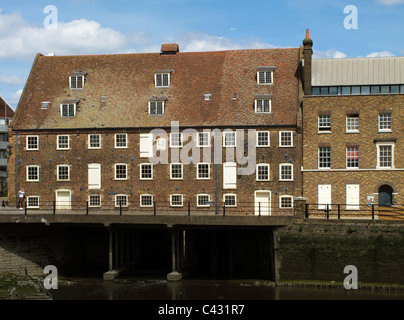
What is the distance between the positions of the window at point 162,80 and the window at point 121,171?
22.5 feet

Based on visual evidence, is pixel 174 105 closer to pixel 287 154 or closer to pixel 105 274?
pixel 287 154

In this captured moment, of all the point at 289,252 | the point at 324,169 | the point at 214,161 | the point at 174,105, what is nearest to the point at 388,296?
the point at 289,252

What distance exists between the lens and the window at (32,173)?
47.5 metres

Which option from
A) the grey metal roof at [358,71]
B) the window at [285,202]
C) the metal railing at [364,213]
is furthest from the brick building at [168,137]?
the metal railing at [364,213]

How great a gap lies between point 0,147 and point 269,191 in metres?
52.1

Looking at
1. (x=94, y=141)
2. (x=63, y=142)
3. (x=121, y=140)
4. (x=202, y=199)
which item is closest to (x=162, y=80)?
(x=121, y=140)

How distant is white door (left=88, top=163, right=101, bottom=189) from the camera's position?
46781mm

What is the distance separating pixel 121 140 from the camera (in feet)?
153

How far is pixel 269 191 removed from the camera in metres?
44.9

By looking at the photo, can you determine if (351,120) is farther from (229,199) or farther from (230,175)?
(229,199)

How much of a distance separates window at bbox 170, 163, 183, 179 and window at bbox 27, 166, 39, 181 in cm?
1013

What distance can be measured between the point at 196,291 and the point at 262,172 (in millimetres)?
14189

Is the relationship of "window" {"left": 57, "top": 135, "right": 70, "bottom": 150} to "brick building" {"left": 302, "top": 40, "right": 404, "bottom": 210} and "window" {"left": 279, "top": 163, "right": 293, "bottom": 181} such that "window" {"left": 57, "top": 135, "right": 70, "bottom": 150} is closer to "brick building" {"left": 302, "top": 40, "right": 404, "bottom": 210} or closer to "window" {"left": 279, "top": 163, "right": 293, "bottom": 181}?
"window" {"left": 279, "top": 163, "right": 293, "bottom": 181}

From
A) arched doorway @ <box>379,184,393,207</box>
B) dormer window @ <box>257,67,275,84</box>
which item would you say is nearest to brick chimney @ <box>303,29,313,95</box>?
dormer window @ <box>257,67,275,84</box>
